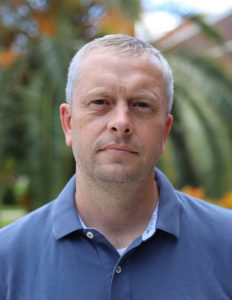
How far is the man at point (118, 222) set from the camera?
2.01 metres

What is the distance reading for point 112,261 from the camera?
6.67 feet

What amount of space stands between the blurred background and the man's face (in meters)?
4.16

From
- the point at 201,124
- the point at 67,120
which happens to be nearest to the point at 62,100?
the point at 201,124

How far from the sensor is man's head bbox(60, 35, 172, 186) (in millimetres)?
2072

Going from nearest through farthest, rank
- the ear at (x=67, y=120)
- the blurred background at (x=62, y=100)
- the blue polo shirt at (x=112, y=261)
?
the blue polo shirt at (x=112, y=261) < the ear at (x=67, y=120) < the blurred background at (x=62, y=100)

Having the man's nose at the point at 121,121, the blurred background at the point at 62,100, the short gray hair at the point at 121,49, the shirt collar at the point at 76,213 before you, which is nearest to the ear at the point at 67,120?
the short gray hair at the point at 121,49

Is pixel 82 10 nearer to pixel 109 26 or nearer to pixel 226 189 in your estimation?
pixel 109 26

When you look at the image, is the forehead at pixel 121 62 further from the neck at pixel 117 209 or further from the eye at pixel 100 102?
the neck at pixel 117 209

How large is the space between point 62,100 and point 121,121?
15.4ft

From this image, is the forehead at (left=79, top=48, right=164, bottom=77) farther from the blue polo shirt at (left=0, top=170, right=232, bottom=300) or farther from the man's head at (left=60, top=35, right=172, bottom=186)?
the blue polo shirt at (left=0, top=170, right=232, bottom=300)

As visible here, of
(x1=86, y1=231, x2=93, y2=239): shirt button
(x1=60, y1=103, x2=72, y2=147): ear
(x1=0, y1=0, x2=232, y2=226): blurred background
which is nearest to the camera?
(x1=86, y1=231, x2=93, y2=239): shirt button


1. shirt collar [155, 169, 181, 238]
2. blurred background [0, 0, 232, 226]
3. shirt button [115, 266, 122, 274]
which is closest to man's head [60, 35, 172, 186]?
shirt collar [155, 169, 181, 238]

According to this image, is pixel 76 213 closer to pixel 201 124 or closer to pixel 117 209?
pixel 117 209

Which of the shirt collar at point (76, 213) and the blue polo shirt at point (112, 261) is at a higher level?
the shirt collar at point (76, 213)
